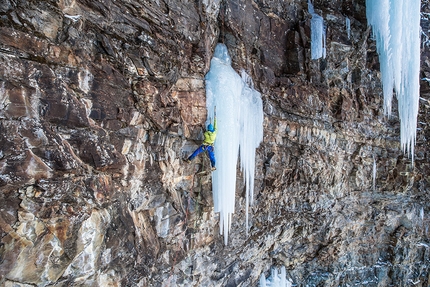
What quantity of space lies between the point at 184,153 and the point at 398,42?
8306 mm

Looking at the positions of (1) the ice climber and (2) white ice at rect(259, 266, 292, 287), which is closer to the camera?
(1) the ice climber

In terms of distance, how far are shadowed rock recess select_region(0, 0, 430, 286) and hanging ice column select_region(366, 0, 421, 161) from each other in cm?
48

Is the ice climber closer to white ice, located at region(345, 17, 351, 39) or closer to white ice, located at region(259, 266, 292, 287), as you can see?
white ice, located at region(345, 17, 351, 39)

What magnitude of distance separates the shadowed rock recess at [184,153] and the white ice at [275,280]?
318 millimetres

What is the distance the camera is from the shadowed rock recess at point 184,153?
438 centimetres

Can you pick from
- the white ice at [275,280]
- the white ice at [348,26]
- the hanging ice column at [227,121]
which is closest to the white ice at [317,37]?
the white ice at [348,26]

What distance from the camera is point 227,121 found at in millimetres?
7035

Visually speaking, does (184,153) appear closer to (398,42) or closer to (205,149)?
(205,149)

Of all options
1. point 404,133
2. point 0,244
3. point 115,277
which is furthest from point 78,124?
point 404,133

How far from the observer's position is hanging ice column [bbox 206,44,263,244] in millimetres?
7012

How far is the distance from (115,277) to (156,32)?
17.8ft

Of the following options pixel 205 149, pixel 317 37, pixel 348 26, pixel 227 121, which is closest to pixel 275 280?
pixel 205 149

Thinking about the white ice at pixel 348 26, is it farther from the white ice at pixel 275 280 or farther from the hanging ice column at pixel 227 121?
→ the white ice at pixel 275 280

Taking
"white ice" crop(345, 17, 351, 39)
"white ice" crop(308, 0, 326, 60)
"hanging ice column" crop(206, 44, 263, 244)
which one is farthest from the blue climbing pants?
"white ice" crop(345, 17, 351, 39)
